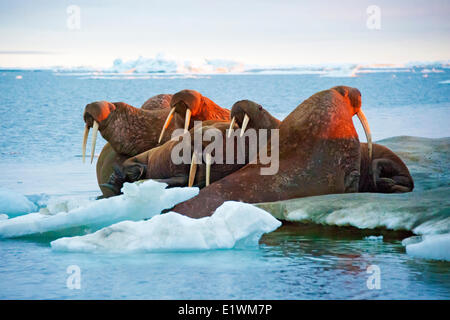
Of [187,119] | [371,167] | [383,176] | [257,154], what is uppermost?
[187,119]

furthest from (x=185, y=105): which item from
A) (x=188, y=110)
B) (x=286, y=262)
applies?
(x=286, y=262)

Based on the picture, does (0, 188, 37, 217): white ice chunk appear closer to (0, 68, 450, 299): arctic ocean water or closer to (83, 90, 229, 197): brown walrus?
(0, 68, 450, 299): arctic ocean water

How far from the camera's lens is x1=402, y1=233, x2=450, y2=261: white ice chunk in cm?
644

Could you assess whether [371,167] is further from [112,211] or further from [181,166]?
[112,211]

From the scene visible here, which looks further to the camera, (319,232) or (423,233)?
(319,232)

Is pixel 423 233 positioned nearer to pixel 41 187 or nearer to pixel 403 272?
pixel 403 272

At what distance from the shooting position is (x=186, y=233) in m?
7.03

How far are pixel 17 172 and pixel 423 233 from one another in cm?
879

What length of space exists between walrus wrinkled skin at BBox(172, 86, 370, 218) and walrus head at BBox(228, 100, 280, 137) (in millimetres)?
404

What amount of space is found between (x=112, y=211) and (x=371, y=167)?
124 inches

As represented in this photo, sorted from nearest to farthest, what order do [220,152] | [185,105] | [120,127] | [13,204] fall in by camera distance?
[220,152] → [13,204] → [185,105] → [120,127]

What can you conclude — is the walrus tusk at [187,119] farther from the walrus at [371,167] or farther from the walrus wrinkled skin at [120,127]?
the walrus at [371,167]
